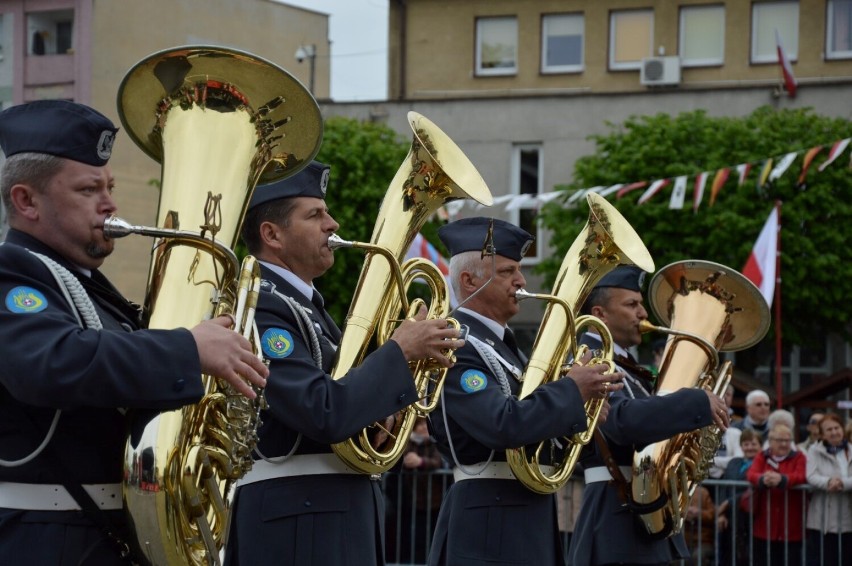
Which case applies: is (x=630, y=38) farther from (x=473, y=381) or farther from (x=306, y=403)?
(x=306, y=403)

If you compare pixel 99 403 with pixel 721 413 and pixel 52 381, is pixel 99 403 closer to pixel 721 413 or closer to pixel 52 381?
pixel 52 381

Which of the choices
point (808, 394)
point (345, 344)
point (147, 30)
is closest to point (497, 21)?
point (147, 30)

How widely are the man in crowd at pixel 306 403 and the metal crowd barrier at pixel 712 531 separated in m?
5.81

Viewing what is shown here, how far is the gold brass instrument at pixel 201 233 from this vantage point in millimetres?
3953

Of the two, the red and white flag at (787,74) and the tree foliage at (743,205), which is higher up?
the red and white flag at (787,74)

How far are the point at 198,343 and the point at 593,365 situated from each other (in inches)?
118

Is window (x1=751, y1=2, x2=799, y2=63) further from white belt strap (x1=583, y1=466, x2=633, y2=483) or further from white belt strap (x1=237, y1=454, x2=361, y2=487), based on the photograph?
white belt strap (x1=237, y1=454, x2=361, y2=487)

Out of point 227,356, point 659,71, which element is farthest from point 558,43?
point 227,356

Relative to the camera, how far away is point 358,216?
27.2 m

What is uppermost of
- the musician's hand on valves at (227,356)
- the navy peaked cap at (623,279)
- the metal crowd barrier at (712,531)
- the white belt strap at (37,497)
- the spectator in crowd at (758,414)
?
the navy peaked cap at (623,279)

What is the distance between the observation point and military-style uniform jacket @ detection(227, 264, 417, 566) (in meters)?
4.96

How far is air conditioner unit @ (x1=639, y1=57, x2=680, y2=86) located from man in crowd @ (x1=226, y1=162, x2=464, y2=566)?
27130 mm

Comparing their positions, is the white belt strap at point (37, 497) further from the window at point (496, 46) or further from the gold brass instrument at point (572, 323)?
the window at point (496, 46)

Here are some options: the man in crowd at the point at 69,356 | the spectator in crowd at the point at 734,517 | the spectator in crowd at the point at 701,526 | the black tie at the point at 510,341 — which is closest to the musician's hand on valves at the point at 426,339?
the man in crowd at the point at 69,356
